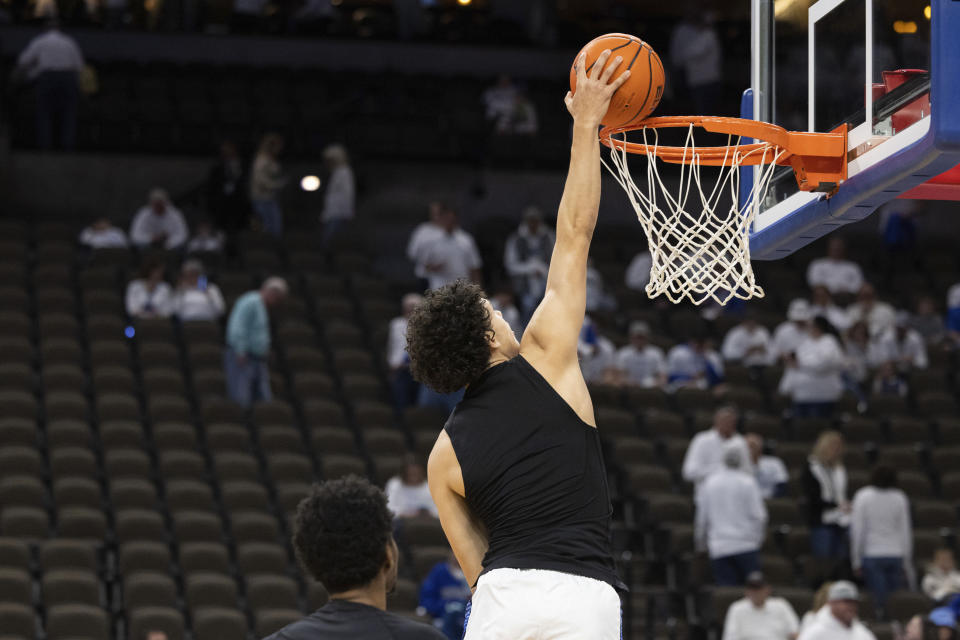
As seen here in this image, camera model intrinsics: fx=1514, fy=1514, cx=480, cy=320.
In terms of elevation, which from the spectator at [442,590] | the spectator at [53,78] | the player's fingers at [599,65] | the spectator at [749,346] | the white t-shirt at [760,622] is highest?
the spectator at [53,78]

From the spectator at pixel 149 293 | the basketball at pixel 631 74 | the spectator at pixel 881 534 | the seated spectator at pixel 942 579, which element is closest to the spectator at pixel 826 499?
the spectator at pixel 881 534

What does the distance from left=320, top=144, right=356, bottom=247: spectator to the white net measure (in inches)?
428

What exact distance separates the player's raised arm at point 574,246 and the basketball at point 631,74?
0.27ft

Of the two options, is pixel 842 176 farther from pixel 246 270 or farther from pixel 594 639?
pixel 246 270

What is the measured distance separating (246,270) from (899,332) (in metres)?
6.21

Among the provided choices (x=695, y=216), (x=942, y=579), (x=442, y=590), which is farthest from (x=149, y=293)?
(x=695, y=216)

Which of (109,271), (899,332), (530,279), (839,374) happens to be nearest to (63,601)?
(109,271)

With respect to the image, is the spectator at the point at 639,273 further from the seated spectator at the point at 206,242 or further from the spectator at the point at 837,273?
the seated spectator at the point at 206,242

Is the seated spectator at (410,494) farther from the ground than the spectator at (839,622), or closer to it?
farther from the ground

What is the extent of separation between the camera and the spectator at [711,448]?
1116 centimetres

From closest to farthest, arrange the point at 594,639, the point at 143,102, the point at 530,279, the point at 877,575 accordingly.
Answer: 1. the point at 594,639
2. the point at 877,575
3. the point at 530,279
4. the point at 143,102

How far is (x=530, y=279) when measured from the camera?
46.6 feet

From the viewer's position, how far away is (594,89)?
11.8ft

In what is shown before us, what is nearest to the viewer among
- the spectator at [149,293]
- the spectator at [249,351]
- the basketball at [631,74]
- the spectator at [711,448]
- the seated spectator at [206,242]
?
the basketball at [631,74]
